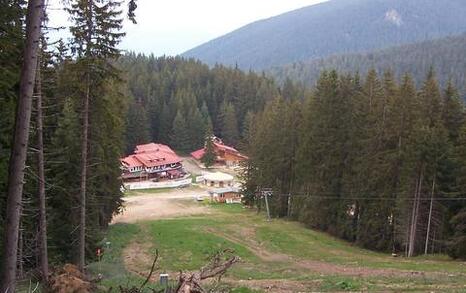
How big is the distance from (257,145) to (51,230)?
34298 mm

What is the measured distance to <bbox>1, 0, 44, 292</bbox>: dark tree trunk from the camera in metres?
8.50

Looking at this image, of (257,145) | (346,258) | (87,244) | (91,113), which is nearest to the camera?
(91,113)

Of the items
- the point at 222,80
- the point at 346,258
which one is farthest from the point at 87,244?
the point at 222,80

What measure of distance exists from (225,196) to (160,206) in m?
12.7

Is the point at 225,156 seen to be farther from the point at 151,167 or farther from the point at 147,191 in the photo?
the point at 147,191

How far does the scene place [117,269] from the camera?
1021 inches

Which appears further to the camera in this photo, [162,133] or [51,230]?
[162,133]

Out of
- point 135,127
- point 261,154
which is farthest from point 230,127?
point 261,154

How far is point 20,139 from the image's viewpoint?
8633 millimetres

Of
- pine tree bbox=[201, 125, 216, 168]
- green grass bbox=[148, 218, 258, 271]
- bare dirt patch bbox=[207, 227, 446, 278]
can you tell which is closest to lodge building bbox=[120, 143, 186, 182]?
pine tree bbox=[201, 125, 216, 168]

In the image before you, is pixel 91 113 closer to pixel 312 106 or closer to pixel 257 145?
pixel 312 106

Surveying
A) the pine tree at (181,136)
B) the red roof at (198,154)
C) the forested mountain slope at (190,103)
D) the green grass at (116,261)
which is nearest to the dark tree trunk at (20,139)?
the green grass at (116,261)

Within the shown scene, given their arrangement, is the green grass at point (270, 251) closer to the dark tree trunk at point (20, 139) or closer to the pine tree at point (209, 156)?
the dark tree trunk at point (20, 139)

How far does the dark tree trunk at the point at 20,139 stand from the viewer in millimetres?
8500
